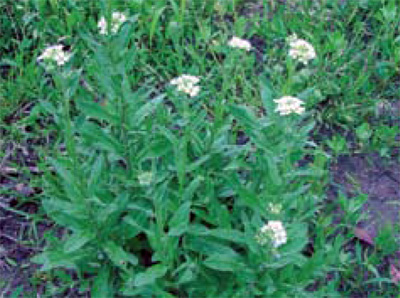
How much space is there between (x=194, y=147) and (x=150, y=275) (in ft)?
2.18

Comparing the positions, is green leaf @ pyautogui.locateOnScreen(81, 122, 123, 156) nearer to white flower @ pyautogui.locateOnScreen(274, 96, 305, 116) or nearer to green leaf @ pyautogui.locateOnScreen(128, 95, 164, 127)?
green leaf @ pyautogui.locateOnScreen(128, 95, 164, 127)

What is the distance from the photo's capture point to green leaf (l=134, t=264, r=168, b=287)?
2.35 m

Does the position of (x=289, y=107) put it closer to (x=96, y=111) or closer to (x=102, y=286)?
(x=96, y=111)

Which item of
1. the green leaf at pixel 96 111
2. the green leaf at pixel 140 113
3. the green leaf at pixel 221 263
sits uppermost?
the green leaf at pixel 96 111

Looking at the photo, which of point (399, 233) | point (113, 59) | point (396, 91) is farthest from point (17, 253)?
point (396, 91)

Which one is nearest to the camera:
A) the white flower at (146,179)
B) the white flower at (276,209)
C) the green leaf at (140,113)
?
the white flower at (146,179)

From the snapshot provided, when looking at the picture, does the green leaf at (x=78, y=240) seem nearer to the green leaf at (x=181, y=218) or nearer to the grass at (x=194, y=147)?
the grass at (x=194, y=147)

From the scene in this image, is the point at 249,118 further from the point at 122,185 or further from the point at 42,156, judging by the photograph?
the point at 42,156

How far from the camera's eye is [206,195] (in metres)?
2.69

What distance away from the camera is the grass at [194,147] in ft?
8.05

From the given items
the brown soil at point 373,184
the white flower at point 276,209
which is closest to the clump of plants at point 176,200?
the white flower at point 276,209

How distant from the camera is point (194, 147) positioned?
2.78 meters

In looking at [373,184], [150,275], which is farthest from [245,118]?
[373,184]

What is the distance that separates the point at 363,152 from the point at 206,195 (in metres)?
1.20
